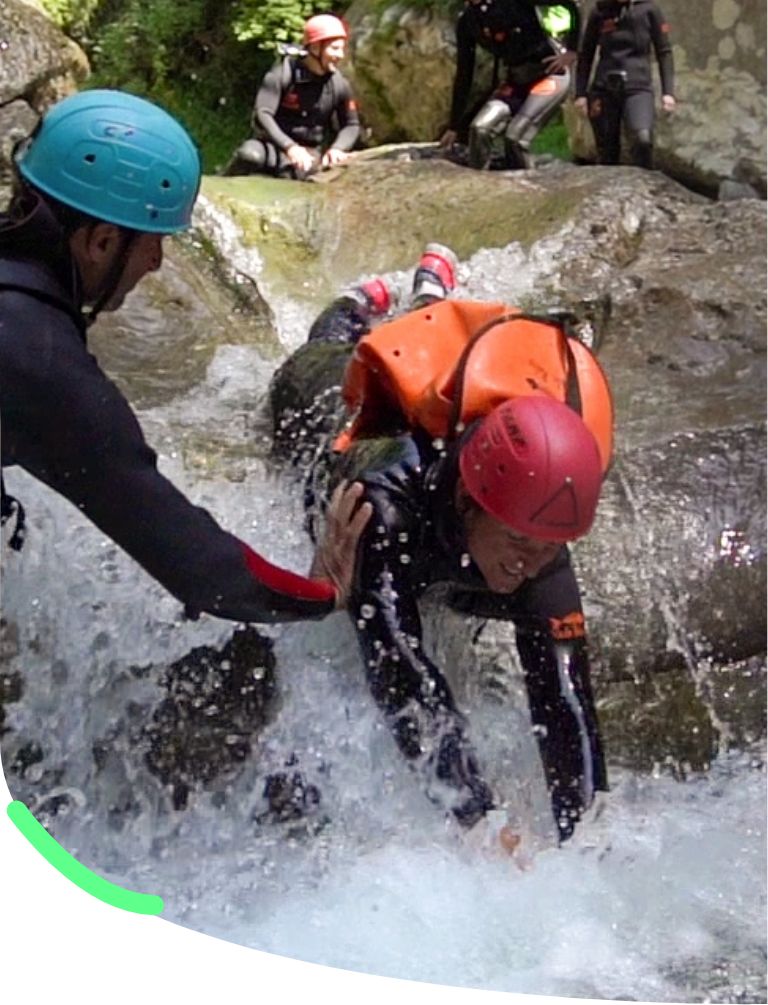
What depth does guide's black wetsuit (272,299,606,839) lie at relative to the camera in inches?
44.2

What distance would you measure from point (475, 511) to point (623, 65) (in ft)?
1.51

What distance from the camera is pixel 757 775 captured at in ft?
4.36

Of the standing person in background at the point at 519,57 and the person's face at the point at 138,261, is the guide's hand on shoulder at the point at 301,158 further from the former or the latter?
the person's face at the point at 138,261

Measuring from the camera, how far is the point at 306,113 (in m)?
1.28

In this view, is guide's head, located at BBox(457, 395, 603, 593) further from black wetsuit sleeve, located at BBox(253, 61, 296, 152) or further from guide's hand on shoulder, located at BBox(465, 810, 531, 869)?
black wetsuit sleeve, located at BBox(253, 61, 296, 152)

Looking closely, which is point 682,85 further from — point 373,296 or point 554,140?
point 373,296

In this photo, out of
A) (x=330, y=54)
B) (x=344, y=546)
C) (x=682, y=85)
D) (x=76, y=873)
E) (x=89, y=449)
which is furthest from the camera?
(x=682, y=85)

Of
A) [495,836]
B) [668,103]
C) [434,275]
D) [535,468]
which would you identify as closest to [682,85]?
[668,103]

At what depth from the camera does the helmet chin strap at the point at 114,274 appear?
1076 mm

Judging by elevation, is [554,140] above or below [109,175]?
below

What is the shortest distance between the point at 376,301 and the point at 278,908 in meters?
0.61

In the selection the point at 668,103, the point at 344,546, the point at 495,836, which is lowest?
the point at 495,836

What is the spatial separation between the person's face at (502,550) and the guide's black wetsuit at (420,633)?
0.04 ft

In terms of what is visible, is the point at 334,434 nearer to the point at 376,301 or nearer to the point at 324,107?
the point at 376,301
